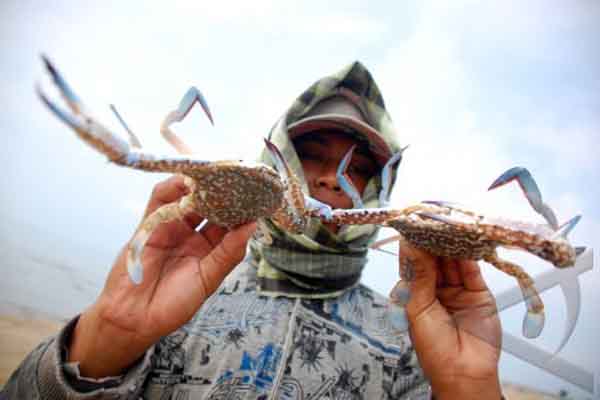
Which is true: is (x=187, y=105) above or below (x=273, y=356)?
above

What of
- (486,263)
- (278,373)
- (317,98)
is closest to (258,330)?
(278,373)

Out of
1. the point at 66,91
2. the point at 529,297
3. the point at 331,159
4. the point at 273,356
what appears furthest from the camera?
the point at 331,159

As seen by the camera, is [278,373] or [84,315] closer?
[84,315]

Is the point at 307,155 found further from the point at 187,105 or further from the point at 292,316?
the point at 187,105

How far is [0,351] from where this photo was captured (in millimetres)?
5191

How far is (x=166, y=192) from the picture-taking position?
1.08 m

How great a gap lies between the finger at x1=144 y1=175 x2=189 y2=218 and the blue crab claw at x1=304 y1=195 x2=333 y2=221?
429mm

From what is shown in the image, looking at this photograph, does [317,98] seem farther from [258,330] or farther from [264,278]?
[258,330]

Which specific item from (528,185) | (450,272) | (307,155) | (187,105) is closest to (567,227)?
(528,185)

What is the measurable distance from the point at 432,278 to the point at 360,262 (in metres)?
0.72

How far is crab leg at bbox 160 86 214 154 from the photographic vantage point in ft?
2.70

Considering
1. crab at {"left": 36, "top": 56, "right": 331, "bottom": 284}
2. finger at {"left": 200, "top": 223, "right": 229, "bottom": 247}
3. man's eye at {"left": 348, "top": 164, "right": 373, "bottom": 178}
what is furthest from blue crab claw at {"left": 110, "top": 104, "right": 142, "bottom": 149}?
man's eye at {"left": 348, "top": 164, "right": 373, "bottom": 178}

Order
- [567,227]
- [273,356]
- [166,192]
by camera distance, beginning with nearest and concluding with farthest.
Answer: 1. [567,227]
2. [166,192]
3. [273,356]

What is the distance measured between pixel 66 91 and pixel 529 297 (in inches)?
45.9
